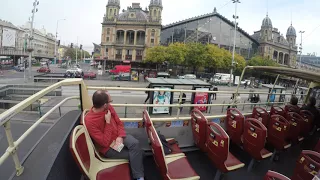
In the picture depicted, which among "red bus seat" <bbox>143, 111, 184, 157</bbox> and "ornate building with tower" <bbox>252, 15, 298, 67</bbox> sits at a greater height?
"ornate building with tower" <bbox>252, 15, 298, 67</bbox>

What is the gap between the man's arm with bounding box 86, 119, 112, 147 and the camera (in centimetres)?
228

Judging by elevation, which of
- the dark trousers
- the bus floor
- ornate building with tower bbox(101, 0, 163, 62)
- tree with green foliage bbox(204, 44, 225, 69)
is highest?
ornate building with tower bbox(101, 0, 163, 62)

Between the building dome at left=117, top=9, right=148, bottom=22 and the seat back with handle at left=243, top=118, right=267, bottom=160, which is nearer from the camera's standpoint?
the seat back with handle at left=243, top=118, right=267, bottom=160

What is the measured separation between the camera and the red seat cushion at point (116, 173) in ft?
7.46

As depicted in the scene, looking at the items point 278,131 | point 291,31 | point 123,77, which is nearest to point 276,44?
point 291,31

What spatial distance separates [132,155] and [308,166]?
2.35 meters

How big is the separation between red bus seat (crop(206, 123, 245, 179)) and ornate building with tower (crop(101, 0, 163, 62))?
175ft

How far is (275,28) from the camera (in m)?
74.5

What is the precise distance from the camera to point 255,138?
3346 mm

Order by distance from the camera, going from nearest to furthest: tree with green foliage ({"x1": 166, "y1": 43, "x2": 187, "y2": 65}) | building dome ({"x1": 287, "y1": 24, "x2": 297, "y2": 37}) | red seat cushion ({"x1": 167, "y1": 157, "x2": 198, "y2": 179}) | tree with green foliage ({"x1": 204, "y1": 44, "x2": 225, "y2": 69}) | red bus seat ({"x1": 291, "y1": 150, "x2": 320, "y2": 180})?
red bus seat ({"x1": 291, "y1": 150, "x2": 320, "y2": 180})
red seat cushion ({"x1": 167, "y1": 157, "x2": 198, "y2": 179})
tree with green foliage ({"x1": 166, "y1": 43, "x2": 187, "y2": 65})
tree with green foliage ({"x1": 204, "y1": 44, "x2": 225, "y2": 69})
building dome ({"x1": 287, "y1": 24, "x2": 297, "y2": 37})

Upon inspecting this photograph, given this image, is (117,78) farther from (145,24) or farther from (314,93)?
(314,93)

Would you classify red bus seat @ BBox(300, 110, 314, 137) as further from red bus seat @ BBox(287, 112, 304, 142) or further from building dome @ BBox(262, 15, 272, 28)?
building dome @ BBox(262, 15, 272, 28)

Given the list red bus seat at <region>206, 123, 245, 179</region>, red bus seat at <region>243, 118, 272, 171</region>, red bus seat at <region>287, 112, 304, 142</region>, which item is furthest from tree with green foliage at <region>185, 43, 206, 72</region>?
red bus seat at <region>206, 123, 245, 179</region>

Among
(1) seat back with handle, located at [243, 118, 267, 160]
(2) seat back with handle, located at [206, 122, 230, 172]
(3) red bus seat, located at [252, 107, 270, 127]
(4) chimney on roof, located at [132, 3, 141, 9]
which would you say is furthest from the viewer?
(4) chimney on roof, located at [132, 3, 141, 9]
